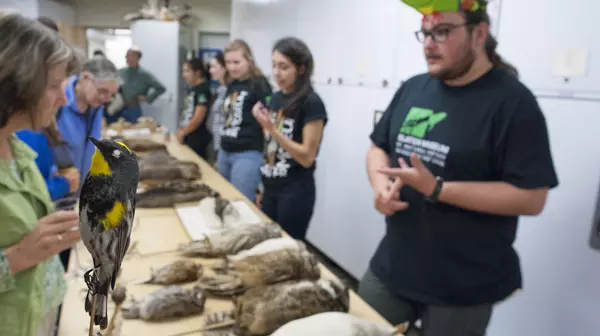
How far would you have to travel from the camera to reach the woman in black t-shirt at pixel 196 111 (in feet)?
13.1

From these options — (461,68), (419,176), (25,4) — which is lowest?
(419,176)

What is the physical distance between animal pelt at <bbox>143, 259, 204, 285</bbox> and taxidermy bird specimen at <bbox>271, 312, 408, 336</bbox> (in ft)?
1.48

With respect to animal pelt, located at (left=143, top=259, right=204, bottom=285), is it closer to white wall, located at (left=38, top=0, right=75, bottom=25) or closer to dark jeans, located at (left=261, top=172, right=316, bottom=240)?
dark jeans, located at (left=261, top=172, right=316, bottom=240)

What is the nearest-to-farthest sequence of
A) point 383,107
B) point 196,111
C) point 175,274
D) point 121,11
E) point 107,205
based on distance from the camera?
point 107,205
point 175,274
point 383,107
point 196,111
point 121,11

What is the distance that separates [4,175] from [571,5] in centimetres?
199

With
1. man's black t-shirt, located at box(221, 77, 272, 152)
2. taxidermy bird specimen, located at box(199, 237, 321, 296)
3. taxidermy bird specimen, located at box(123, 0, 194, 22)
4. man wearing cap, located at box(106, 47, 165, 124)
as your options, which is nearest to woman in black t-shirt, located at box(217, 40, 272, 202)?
man's black t-shirt, located at box(221, 77, 272, 152)

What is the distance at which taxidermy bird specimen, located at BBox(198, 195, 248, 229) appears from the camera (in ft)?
5.82

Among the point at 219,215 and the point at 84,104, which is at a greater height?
the point at 84,104

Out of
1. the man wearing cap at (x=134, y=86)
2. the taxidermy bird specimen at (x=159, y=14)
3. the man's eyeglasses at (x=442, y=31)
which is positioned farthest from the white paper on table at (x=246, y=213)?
the taxidermy bird specimen at (x=159, y=14)

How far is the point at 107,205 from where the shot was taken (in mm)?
368

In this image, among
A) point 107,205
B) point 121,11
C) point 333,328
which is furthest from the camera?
point 121,11

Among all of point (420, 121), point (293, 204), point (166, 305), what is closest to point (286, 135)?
point (293, 204)

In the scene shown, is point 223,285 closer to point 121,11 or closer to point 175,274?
point 175,274

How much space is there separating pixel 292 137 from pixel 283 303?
1.17 m
